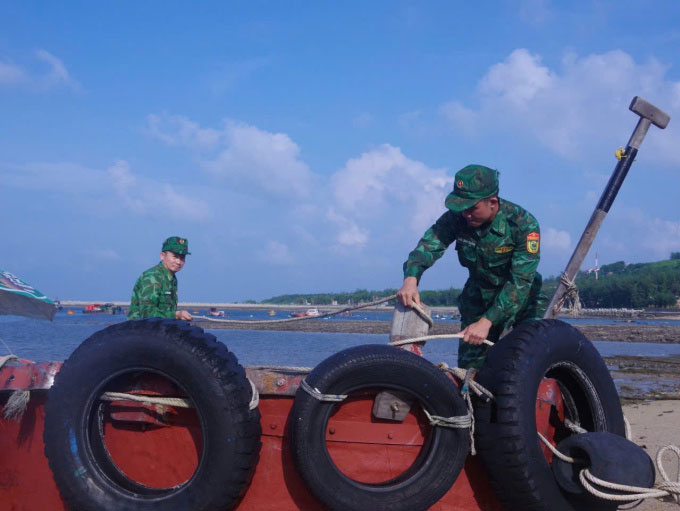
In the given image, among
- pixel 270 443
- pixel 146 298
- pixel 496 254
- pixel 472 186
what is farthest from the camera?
pixel 146 298

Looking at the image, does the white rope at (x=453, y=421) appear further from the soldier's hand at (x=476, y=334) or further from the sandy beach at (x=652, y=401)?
the sandy beach at (x=652, y=401)

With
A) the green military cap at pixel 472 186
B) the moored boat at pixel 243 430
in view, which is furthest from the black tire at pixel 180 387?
the green military cap at pixel 472 186

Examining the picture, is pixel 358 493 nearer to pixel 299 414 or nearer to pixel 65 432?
pixel 299 414

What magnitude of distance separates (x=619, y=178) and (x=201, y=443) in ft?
12.5

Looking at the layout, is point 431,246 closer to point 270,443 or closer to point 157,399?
point 270,443

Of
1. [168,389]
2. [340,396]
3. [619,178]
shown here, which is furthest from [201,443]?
[619,178]

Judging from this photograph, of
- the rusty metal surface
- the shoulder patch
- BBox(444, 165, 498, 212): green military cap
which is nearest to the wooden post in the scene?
BBox(444, 165, 498, 212): green military cap

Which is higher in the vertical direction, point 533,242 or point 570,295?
point 533,242

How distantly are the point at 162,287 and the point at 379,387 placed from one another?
288 centimetres

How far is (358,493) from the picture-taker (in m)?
2.86

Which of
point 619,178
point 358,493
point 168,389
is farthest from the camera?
point 619,178

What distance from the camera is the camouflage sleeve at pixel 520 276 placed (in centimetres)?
382

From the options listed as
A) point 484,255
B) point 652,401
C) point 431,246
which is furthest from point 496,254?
point 652,401

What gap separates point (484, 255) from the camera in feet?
13.8
